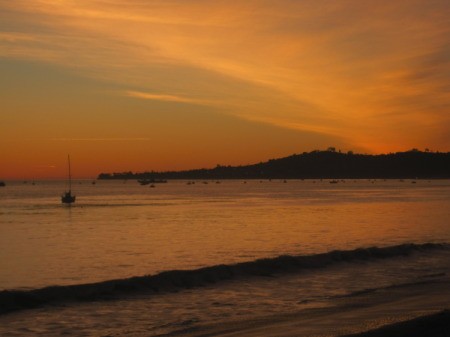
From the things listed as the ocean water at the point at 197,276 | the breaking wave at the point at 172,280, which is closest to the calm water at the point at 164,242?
the ocean water at the point at 197,276

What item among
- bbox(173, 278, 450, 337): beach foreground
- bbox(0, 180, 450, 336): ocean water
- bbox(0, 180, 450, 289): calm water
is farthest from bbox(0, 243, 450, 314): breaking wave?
bbox(173, 278, 450, 337): beach foreground

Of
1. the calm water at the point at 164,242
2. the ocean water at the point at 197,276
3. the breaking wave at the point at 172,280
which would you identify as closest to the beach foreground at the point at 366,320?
the ocean water at the point at 197,276

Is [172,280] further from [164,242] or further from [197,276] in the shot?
[164,242]

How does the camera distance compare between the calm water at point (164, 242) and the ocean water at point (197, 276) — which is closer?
the ocean water at point (197, 276)

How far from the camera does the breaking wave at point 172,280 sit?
76.4ft

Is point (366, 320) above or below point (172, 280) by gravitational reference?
above

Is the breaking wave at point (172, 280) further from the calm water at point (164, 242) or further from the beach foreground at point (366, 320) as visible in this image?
the beach foreground at point (366, 320)

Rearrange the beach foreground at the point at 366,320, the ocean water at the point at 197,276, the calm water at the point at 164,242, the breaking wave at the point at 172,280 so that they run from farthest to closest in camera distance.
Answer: the calm water at the point at 164,242 → the breaking wave at the point at 172,280 → the ocean water at the point at 197,276 → the beach foreground at the point at 366,320

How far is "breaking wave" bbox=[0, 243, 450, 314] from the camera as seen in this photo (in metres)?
23.3

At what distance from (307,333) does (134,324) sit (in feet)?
18.4

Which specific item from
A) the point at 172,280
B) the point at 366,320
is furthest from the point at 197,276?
the point at 366,320

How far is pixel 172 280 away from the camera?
1069 inches

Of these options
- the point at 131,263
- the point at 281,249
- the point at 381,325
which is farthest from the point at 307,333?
the point at 281,249

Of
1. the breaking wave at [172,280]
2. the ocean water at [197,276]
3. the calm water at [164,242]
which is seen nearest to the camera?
the ocean water at [197,276]
